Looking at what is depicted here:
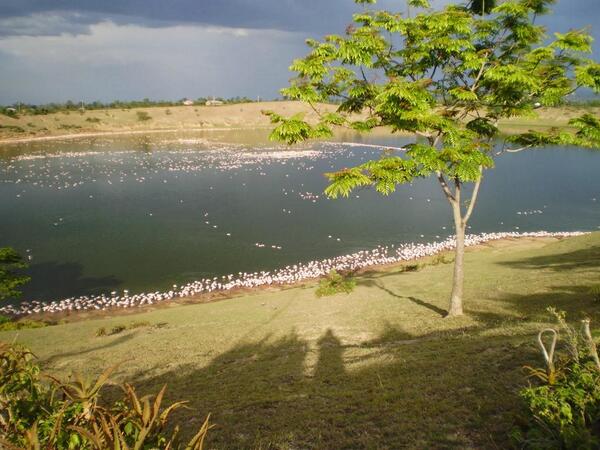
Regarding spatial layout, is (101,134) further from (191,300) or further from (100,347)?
(100,347)

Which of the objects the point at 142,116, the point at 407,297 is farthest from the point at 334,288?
the point at 142,116

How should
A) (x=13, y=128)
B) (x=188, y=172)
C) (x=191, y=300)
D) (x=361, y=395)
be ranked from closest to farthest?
(x=361, y=395) < (x=191, y=300) < (x=188, y=172) < (x=13, y=128)

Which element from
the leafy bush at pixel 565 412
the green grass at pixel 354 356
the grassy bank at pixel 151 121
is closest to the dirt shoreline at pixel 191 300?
the green grass at pixel 354 356

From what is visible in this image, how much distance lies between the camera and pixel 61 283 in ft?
90.4

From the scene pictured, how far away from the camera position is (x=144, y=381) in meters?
10.6

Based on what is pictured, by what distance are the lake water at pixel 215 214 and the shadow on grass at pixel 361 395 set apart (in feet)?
62.5

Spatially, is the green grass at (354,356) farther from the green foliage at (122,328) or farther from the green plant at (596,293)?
the green foliage at (122,328)

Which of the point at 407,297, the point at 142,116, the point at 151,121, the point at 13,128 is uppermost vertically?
the point at 142,116

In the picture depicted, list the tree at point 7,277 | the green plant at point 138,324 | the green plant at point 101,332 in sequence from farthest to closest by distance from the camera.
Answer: the tree at point 7,277 → the green plant at point 138,324 → the green plant at point 101,332

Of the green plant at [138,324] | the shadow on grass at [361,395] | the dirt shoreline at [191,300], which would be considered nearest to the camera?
the shadow on grass at [361,395]

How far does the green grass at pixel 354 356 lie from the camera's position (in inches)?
249

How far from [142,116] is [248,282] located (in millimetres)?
139511

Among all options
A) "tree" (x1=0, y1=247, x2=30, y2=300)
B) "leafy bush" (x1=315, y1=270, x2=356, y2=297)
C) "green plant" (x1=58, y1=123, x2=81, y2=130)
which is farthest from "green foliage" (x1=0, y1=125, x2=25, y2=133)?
"leafy bush" (x1=315, y1=270, x2=356, y2=297)

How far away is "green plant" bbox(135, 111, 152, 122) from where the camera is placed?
146m
